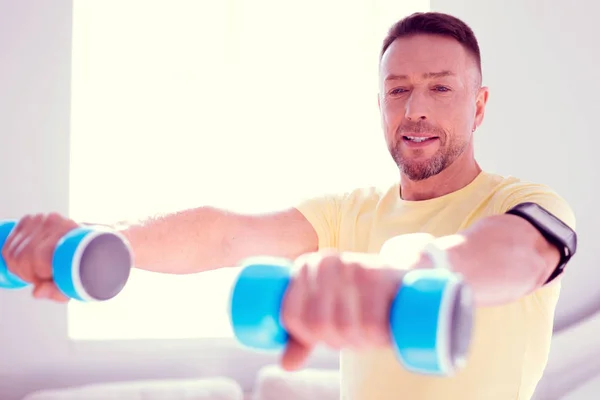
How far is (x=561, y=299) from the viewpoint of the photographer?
290 cm

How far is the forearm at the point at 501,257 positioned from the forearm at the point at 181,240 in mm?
667

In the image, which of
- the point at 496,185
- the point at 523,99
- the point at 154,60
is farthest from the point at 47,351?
the point at 523,99

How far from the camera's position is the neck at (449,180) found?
4.97ft

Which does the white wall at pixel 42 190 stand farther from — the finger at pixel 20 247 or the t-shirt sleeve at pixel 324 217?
the finger at pixel 20 247

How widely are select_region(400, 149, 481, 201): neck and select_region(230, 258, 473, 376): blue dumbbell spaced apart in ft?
3.14

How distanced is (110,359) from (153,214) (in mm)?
1533

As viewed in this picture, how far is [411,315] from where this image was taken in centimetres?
53

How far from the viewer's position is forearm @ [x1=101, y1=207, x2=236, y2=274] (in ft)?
4.33

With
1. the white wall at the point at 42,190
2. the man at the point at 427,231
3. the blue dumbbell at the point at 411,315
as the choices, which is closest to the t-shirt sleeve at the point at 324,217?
the man at the point at 427,231

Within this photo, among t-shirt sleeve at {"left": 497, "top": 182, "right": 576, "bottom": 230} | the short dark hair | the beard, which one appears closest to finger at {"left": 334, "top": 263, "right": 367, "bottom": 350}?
t-shirt sleeve at {"left": 497, "top": 182, "right": 576, "bottom": 230}

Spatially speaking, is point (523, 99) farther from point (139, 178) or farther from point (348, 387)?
point (348, 387)

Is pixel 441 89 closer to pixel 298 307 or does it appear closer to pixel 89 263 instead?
pixel 89 263

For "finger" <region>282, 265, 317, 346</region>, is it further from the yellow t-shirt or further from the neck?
the neck

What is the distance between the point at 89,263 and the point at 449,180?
2.97ft
